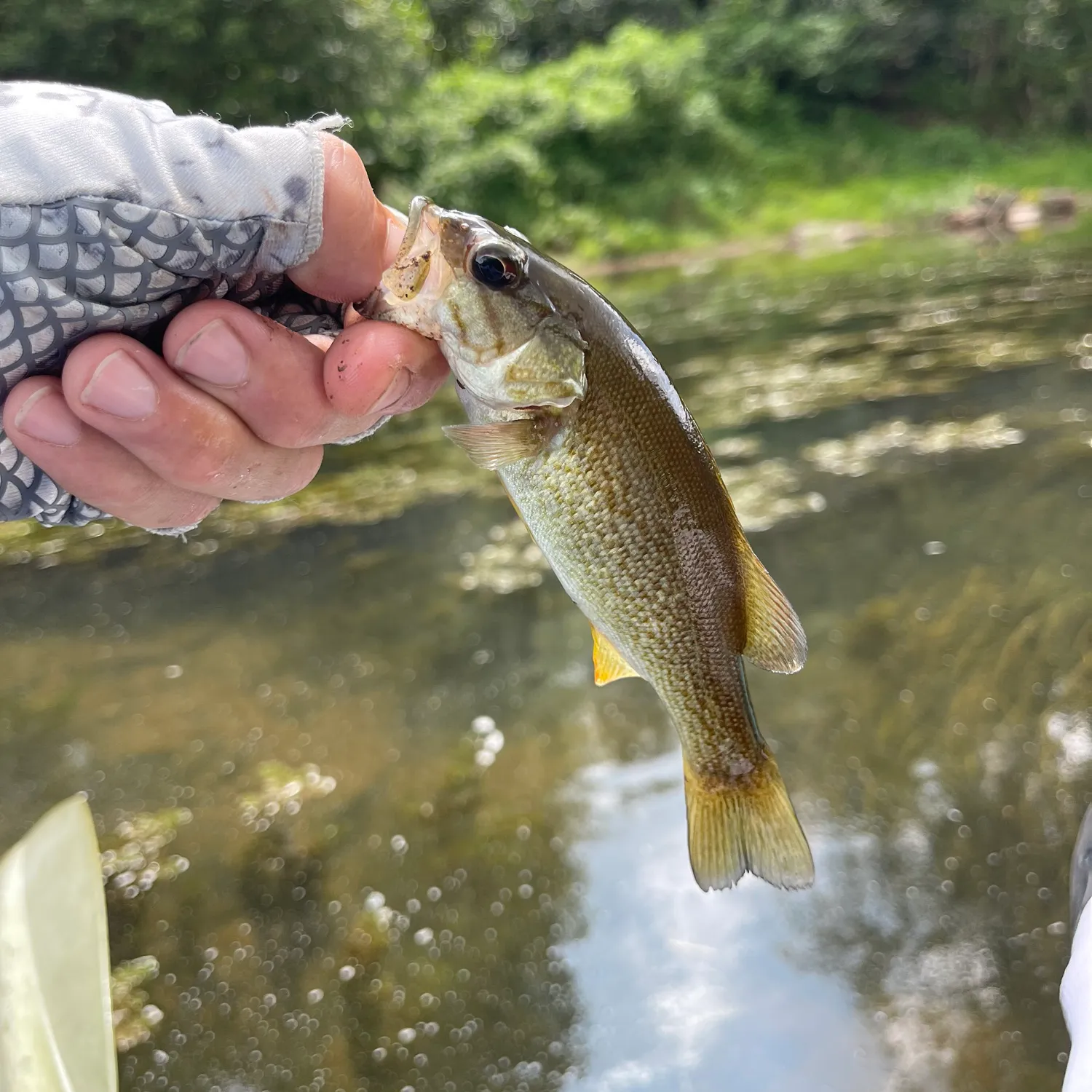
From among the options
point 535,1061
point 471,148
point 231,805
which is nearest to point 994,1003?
point 535,1061

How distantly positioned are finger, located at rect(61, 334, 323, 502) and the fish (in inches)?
13.8

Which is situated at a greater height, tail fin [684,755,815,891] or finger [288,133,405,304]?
finger [288,133,405,304]

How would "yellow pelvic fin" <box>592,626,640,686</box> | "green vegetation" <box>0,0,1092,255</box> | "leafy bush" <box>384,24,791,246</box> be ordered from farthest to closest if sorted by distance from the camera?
"leafy bush" <box>384,24,791,246</box>
"green vegetation" <box>0,0,1092,255</box>
"yellow pelvic fin" <box>592,626,640,686</box>

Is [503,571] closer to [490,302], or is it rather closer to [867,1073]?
[867,1073]

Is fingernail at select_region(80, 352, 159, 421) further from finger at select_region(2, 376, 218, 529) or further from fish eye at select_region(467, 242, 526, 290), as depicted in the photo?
fish eye at select_region(467, 242, 526, 290)

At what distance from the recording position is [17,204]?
142 cm

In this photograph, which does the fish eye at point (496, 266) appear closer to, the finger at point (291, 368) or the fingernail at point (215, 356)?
the finger at point (291, 368)

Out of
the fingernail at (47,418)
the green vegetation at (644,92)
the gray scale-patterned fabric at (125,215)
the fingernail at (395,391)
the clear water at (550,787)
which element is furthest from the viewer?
the green vegetation at (644,92)

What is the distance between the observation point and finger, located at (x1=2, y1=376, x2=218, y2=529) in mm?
1564

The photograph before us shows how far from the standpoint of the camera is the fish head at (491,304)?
5.15 ft

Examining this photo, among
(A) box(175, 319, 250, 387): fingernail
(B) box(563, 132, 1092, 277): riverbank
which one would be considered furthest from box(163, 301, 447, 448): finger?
(B) box(563, 132, 1092, 277): riverbank

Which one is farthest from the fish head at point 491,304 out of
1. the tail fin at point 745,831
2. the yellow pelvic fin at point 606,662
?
the tail fin at point 745,831

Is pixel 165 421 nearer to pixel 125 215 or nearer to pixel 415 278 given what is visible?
pixel 125 215

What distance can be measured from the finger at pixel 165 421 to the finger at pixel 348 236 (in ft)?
1.02
